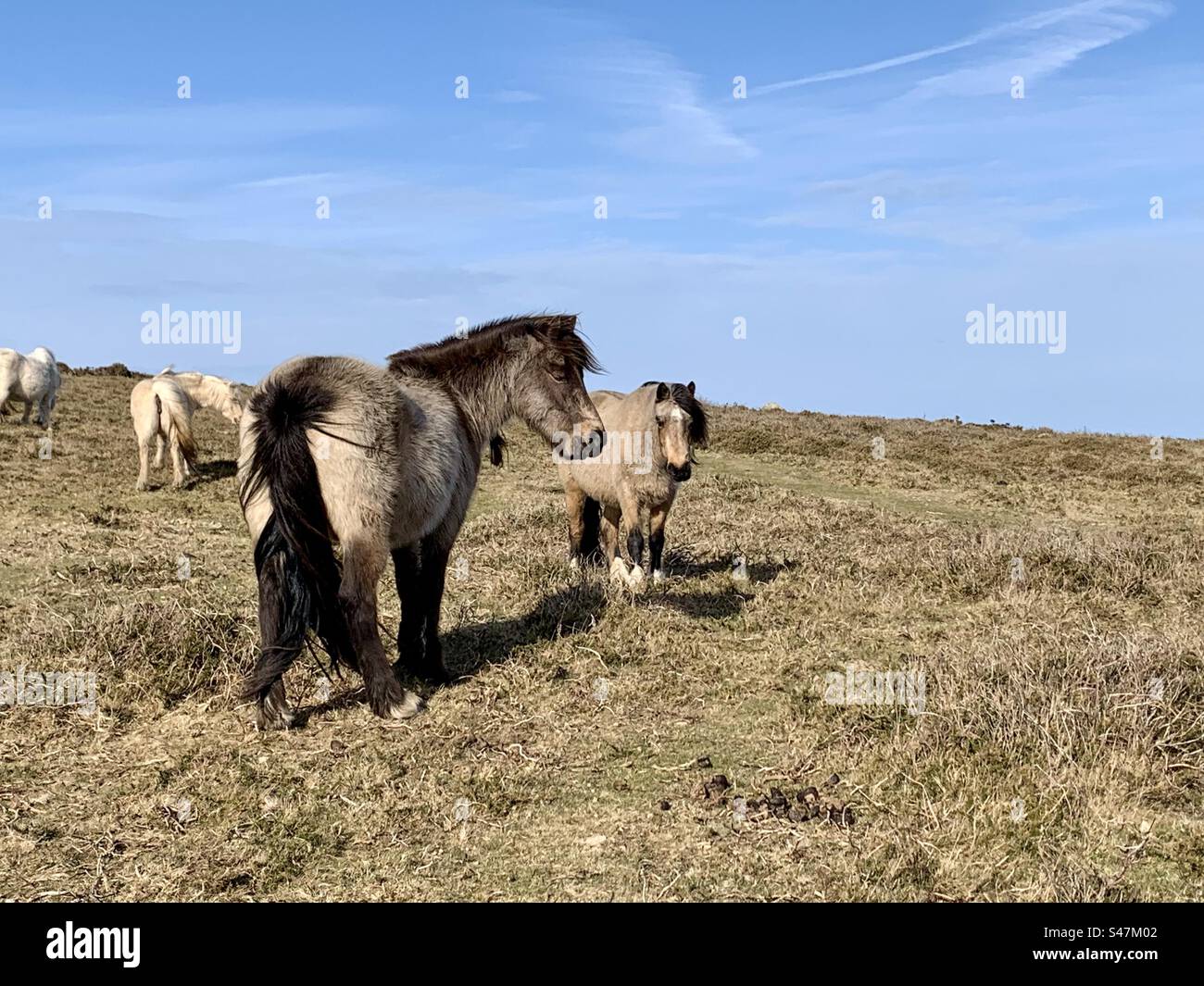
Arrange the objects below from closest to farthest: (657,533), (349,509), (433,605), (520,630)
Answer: (349,509), (433,605), (520,630), (657,533)

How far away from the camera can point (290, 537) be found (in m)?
6.38

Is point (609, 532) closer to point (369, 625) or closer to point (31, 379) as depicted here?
point (369, 625)

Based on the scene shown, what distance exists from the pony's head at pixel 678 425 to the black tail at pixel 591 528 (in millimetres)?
1539

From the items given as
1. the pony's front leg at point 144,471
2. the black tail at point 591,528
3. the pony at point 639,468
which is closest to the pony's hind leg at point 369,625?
the pony at point 639,468

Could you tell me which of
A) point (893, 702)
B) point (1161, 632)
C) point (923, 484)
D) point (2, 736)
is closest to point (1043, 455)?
point (923, 484)

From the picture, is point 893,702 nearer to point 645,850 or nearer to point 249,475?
point 645,850

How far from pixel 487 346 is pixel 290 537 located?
2.37 meters

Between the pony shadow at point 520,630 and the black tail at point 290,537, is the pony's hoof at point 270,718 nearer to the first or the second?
the black tail at point 290,537

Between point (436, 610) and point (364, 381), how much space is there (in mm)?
1854

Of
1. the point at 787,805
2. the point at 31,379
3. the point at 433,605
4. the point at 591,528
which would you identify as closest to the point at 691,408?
the point at 591,528

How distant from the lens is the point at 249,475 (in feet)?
21.8

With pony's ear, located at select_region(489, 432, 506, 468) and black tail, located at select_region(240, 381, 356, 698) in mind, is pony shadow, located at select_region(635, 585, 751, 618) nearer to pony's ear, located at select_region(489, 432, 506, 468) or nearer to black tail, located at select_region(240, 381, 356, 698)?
pony's ear, located at select_region(489, 432, 506, 468)
